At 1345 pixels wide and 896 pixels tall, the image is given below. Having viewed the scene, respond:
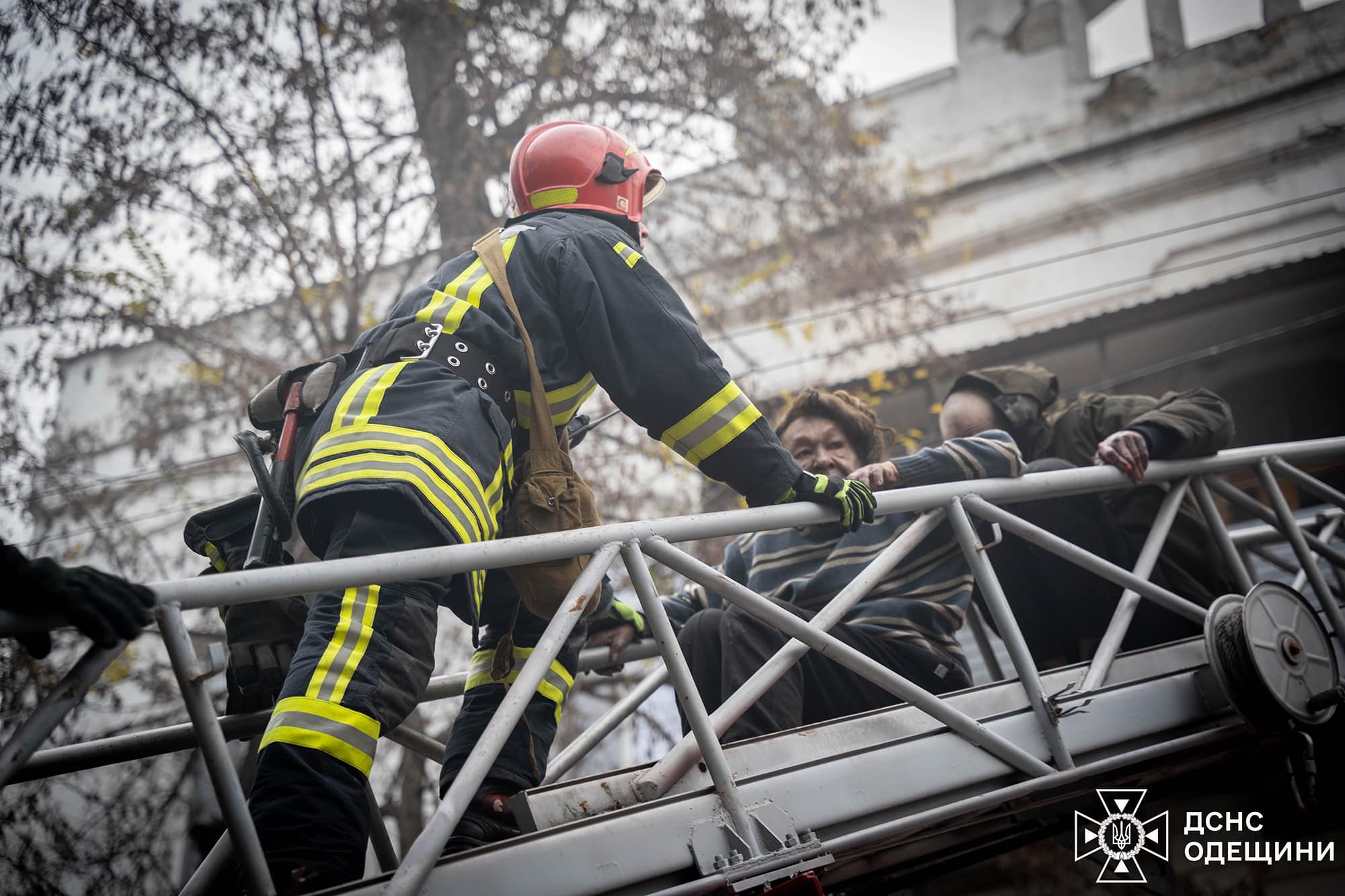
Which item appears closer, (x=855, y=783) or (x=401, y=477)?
(x=401, y=477)

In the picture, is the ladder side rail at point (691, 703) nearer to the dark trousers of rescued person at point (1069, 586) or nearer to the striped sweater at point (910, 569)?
the striped sweater at point (910, 569)

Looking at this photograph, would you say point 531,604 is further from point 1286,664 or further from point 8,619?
point 1286,664

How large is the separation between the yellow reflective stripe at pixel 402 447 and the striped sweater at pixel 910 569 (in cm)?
121

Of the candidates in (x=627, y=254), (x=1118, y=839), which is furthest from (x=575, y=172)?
(x=1118, y=839)

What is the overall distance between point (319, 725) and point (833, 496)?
120cm

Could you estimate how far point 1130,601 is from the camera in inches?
108

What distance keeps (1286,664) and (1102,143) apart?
8.89 meters

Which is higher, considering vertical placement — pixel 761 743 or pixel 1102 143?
pixel 1102 143

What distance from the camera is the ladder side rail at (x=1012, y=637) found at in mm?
2408

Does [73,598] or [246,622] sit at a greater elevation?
[246,622]

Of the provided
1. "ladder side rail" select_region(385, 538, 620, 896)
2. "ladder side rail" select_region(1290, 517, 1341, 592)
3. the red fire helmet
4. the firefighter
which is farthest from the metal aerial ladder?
the red fire helmet

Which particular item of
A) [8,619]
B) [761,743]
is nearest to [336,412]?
[8,619]

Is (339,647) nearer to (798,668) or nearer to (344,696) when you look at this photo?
(344,696)

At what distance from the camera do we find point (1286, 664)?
104 inches
